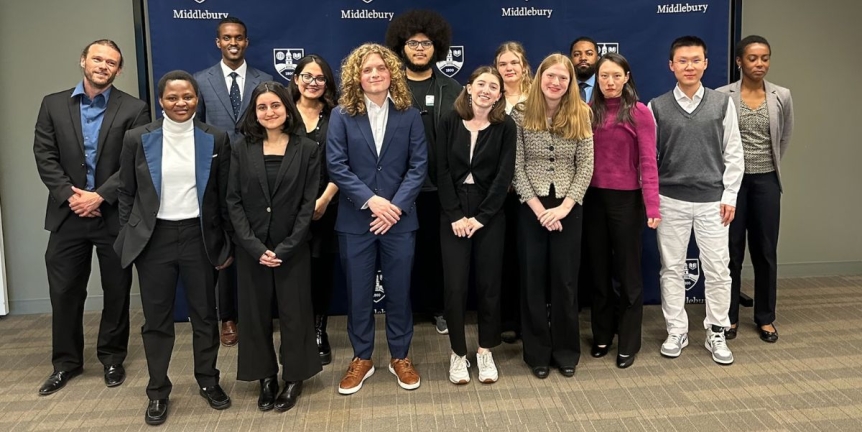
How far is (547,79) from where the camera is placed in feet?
10.5

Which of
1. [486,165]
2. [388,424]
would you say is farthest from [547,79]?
[388,424]

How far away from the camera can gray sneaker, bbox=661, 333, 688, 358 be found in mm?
3686

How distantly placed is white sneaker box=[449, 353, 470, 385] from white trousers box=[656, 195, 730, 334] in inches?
49.1

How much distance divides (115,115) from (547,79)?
220 cm

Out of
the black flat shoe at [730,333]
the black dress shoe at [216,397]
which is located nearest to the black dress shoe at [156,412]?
the black dress shoe at [216,397]

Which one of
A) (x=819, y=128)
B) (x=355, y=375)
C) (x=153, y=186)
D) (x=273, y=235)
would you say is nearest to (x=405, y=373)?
(x=355, y=375)

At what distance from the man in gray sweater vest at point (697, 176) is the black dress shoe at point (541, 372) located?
76cm

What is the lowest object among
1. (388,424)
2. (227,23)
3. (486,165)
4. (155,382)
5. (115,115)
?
(388,424)

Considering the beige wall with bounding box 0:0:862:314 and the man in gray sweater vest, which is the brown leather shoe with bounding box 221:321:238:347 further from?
the man in gray sweater vest

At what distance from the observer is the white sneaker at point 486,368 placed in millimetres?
3361

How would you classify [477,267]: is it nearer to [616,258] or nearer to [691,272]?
[616,258]

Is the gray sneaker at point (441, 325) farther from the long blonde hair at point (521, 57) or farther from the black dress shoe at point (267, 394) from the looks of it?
the long blonde hair at point (521, 57)

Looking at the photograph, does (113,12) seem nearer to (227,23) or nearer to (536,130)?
(227,23)

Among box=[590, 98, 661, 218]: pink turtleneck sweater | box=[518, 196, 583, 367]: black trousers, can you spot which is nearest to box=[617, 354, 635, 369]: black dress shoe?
box=[518, 196, 583, 367]: black trousers
